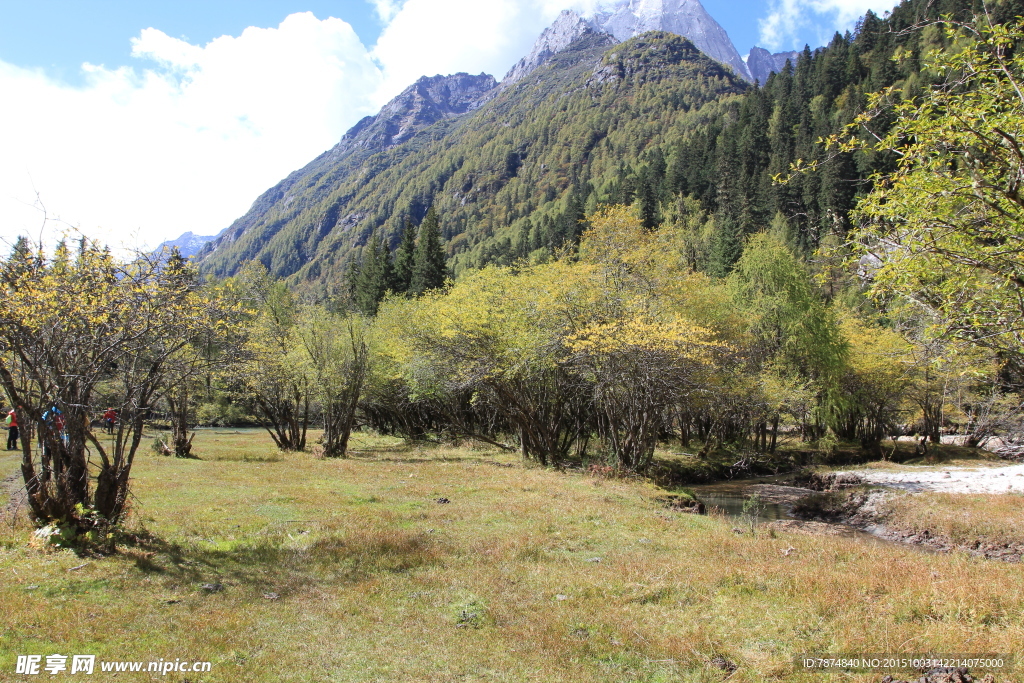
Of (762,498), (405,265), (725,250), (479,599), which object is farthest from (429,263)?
(479,599)

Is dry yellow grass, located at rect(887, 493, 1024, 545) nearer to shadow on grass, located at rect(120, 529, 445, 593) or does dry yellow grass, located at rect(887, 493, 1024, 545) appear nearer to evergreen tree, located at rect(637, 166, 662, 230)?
shadow on grass, located at rect(120, 529, 445, 593)

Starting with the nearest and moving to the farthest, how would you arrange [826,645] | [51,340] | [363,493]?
[826,645] → [51,340] → [363,493]

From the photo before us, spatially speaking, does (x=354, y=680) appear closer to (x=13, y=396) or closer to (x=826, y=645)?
(x=826, y=645)

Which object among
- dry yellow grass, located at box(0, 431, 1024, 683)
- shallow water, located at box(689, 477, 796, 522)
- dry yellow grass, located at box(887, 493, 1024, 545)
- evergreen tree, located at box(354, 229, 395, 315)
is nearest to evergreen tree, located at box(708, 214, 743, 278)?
shallow water, located at box(689, 477, 796, 522)

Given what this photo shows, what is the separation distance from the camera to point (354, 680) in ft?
18.7

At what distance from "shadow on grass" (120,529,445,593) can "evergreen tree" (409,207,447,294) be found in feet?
200

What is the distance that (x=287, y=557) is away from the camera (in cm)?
973

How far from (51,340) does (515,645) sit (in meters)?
9.32

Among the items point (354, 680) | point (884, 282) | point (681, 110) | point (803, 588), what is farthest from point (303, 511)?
point (681, 110)

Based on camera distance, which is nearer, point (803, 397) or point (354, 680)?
point (354, 680)

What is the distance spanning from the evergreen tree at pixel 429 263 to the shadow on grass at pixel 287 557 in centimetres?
6095

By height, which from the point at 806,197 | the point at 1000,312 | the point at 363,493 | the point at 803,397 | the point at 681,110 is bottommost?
the point at 363,493

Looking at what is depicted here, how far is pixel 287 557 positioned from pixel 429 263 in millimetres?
65856

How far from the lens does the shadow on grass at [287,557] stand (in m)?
8.57
